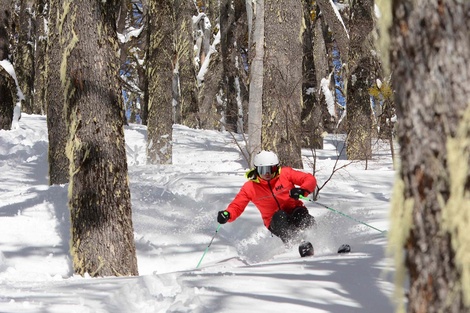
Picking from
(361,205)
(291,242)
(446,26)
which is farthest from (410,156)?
(361,205)

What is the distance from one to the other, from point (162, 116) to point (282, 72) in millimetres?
4355

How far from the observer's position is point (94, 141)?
5227mm

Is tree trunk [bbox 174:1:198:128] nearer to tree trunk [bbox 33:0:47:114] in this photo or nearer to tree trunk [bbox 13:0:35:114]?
tree trunk [bbox 33:0:47:114]

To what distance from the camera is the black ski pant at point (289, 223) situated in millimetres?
6332

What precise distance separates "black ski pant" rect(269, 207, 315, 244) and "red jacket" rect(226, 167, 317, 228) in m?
0.23

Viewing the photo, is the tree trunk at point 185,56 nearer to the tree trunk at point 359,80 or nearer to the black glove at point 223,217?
the tree trunk at point 359,80

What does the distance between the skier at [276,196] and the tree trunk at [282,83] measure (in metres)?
1.97

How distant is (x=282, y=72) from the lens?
8727 mm

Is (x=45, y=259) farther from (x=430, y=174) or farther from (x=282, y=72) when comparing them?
(x=430, y=174)

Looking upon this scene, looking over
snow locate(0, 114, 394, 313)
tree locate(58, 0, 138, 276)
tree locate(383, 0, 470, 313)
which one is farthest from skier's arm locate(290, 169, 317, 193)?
tree locate(383, 0, 470, 313)

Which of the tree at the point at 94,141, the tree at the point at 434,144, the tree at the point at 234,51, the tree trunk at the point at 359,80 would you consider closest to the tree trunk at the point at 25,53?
the tree at the point at 234,51

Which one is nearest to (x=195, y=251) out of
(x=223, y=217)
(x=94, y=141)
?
(x=223, y=217)

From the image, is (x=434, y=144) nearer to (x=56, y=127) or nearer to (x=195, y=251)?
(x=195, y=251)

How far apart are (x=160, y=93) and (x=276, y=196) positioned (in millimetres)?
6227
